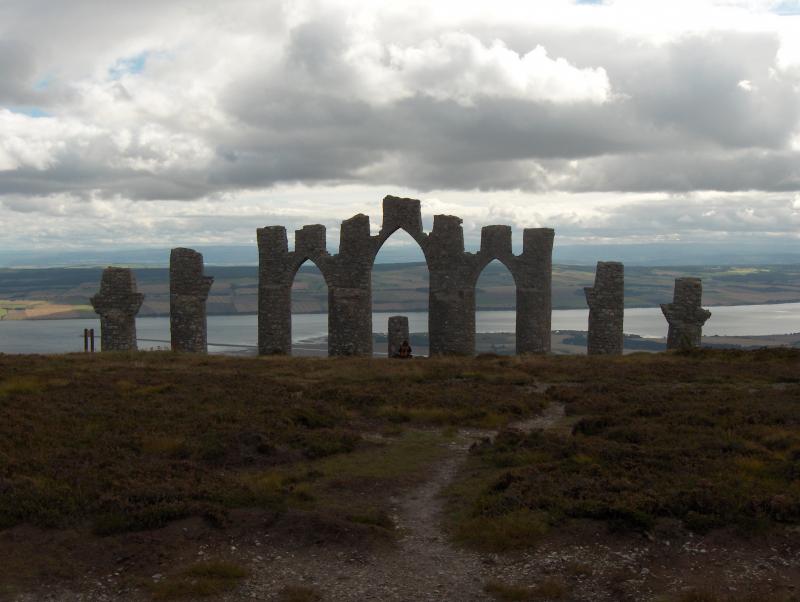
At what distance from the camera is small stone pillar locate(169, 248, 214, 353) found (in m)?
37.6

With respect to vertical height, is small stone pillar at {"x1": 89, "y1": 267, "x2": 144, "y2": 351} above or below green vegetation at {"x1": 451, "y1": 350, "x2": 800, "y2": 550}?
above

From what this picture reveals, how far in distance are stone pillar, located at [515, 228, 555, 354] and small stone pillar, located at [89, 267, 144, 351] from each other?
18.6 meters

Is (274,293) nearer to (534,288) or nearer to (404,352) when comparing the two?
(404,352)

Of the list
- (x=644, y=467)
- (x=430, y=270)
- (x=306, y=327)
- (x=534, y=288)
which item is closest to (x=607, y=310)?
(x=534, y=288)

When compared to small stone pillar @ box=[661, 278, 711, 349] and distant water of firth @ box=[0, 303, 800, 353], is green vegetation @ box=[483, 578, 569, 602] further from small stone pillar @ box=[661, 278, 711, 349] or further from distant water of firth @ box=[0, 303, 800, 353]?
distant water of firth @ box=[0, 303, 800, 353]

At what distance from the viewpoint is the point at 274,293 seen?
1544 inches

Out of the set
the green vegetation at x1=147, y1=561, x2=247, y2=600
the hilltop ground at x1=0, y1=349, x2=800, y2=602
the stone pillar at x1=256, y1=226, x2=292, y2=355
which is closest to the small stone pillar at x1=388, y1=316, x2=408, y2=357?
the stone pillar at x1=256, y1=226, x2=292, y2=355

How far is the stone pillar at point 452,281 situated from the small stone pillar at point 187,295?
11.2 metres

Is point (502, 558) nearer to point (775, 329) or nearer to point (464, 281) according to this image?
point (464, 281)

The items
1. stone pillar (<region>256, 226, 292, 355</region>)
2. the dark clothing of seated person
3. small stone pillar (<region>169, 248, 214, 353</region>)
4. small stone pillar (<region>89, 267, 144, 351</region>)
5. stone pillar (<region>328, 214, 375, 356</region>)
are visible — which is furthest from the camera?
stone pillar (<region>256, 226, 292, 355</region>)

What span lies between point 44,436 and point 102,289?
21.4 metres

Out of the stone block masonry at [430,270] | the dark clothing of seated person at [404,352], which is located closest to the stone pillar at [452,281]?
the stone block masonry at [430,270]

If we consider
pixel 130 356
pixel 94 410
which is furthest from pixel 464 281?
pixel 94 410

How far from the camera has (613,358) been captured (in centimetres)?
3194
